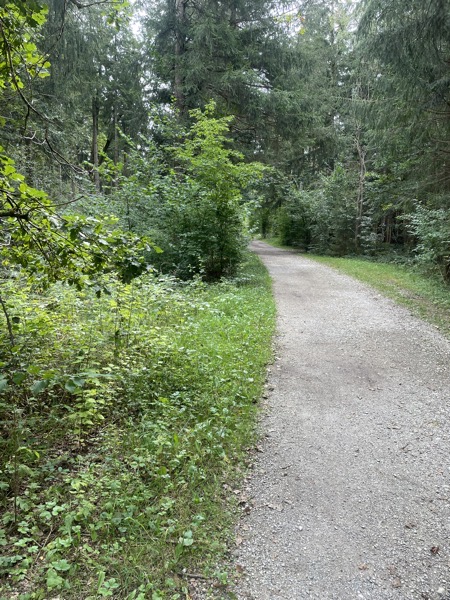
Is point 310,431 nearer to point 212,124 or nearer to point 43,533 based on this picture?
point 43,533

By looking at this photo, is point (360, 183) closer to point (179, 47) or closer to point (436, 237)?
point (436, 237)

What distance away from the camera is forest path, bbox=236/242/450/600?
2.05m

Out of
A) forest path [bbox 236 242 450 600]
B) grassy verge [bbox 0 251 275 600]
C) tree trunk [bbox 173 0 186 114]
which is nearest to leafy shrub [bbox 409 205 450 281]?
forest path [bbox 236 242 450 600]

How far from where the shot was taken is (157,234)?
29.6 feet

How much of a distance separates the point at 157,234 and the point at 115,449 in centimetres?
687

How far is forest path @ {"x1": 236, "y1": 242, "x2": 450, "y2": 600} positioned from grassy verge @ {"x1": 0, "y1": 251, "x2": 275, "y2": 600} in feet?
0.88

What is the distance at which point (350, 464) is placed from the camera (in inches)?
118

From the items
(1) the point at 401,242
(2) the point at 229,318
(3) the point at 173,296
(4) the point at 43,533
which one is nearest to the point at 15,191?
(4) the point at 43,533

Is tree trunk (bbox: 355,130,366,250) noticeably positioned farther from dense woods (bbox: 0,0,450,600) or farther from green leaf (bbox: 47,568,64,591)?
green leaf (bbox: 47,568,64,591)

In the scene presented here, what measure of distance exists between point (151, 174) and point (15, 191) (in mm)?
7949

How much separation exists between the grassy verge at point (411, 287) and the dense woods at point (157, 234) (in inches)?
27.2

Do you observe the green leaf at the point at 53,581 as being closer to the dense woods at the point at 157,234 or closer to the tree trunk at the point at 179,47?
the dense woods at the point at 157,234

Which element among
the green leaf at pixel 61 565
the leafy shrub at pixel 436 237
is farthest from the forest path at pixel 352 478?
the leafy shrub at pixel 436 237

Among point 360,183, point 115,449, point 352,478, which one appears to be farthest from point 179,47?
point 352,478
